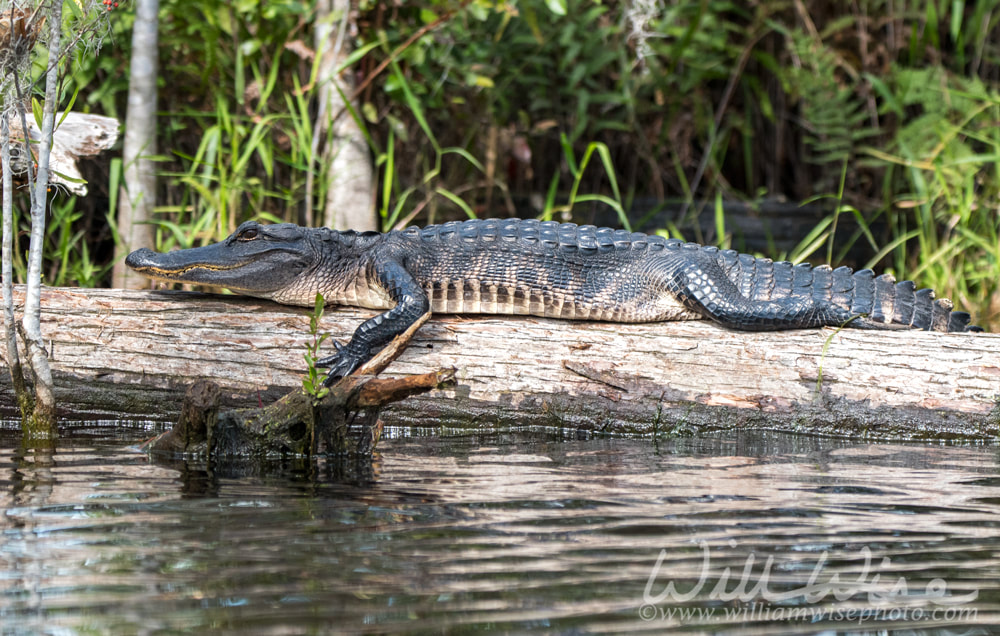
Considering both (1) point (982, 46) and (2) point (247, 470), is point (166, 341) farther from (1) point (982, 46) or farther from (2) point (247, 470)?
(1) point (982, 46)

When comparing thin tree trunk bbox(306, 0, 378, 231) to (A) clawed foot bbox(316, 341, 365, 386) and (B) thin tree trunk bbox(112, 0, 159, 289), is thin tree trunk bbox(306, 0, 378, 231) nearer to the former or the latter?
(B) thin tree trunk bbox(112, 0, 159, 289)

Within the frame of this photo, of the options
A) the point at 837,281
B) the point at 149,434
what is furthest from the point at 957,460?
the point at 149,434

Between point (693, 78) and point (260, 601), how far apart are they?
22.0 ft

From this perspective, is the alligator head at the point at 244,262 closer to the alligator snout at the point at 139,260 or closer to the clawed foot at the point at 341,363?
the alligator snout at the point at 139,260

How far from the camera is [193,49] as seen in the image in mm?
6594

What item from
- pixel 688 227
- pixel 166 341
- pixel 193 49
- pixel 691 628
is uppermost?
pixel 193 49

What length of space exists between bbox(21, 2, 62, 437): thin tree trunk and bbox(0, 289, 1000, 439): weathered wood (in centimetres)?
33

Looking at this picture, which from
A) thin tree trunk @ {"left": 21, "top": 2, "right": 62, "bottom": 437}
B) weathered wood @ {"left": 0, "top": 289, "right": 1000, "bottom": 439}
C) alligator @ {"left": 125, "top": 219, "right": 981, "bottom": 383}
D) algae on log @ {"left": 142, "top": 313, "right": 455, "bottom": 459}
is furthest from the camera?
alligator @ {"left": 125, "top": 219, "right": 981, "bottom": 383}

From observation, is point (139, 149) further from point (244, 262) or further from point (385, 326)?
point (385, 326)

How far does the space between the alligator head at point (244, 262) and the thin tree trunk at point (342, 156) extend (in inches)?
65.2

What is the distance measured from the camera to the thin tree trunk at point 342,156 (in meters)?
6.07
